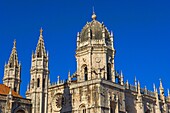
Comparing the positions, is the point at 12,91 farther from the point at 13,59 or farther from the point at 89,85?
the point at 89,85

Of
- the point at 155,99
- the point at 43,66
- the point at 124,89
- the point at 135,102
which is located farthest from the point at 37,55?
the point at 155,99

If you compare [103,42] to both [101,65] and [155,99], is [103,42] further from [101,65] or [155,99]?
[155,99]

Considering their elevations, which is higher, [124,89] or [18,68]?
[18,68]

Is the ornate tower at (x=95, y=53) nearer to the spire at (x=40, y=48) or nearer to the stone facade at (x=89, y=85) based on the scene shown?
Result: the stone facade at (x=89, y=85)

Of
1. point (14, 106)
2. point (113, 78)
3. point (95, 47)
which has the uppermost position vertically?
point (95, 47)

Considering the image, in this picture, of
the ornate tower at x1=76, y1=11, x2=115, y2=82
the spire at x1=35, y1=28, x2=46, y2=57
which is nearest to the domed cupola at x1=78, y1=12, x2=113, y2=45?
the ornate tower at x1=76, y1=11, x2=115, y2=82

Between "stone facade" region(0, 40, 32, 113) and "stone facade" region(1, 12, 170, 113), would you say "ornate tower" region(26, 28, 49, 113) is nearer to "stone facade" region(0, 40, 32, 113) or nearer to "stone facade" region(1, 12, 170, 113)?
"stone facade" region(1, 12, 170, 113)

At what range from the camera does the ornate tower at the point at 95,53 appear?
55875 millimetres

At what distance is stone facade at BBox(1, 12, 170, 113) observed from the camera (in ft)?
173

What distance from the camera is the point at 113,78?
186ft

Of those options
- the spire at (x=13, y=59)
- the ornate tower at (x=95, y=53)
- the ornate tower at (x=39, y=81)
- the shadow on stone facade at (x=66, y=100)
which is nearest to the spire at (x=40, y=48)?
the ornate tower at (x=39, y=81)

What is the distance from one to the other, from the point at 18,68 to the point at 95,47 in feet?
47.2

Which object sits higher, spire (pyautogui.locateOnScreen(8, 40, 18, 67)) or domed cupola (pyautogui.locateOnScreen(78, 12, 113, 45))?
domed cupola (pyautogui.locateOnScreen(78, 12, 113, 45))

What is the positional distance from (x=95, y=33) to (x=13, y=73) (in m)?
15.5
